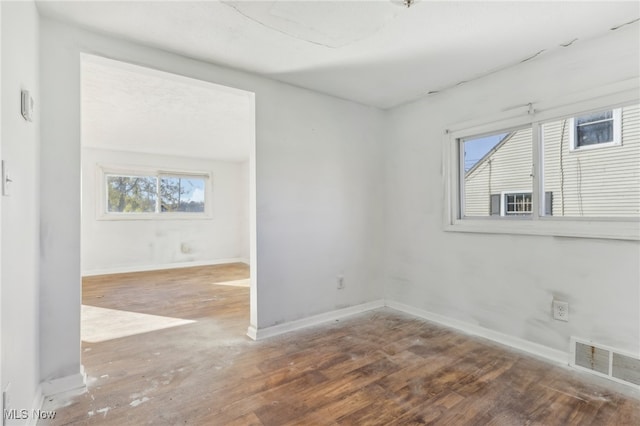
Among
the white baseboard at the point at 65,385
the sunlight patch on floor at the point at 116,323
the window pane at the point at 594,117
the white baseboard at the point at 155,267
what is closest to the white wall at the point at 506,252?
the window pane at the point at 594,117

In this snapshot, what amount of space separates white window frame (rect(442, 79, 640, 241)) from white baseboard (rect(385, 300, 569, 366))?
867 mm

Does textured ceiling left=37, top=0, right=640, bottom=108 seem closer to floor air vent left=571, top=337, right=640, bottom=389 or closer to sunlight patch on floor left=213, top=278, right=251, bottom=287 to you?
floor air vent left=571, top=337, right=640, bottom=389

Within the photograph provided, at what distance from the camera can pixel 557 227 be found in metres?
Result: 2.29

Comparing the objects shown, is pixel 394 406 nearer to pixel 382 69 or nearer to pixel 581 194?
pixel 581 194

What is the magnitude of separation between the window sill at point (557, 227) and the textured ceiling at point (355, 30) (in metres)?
1.28

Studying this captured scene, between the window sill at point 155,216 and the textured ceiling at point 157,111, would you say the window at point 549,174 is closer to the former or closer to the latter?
the textured ceiling at point 157,111

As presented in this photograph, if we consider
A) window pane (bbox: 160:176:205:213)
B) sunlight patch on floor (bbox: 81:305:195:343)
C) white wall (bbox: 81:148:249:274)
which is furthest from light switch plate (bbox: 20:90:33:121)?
window pane (bbox: 160:176:205:213)

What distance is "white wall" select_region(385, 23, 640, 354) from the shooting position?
2.05 meters

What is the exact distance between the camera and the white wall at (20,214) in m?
1.18

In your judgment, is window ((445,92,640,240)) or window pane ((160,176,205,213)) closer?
window ((445,92,640,240))

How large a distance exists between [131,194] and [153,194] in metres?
0.38

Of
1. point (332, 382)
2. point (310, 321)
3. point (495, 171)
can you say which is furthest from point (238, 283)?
point (495, 171)

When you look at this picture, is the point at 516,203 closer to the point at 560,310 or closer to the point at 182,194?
the point at 560,310

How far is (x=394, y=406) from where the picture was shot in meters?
1.75
